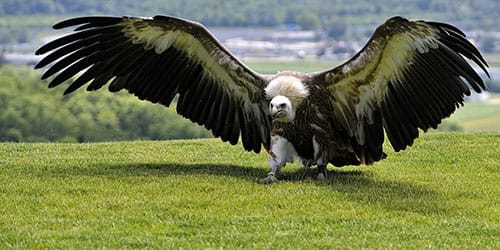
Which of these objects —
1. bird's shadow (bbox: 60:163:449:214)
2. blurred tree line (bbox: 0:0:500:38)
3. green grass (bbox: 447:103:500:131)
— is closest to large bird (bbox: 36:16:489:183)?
bird's shadow (bbox: 60:163:449:214)

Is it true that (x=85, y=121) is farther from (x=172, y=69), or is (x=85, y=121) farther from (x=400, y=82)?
(x=400, y=82)

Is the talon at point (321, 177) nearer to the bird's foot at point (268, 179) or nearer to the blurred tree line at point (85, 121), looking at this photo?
the bird's foot at point (268, 179)

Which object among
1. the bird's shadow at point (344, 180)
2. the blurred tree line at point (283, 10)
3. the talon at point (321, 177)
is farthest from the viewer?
the blurred tree line at point (283, 10)

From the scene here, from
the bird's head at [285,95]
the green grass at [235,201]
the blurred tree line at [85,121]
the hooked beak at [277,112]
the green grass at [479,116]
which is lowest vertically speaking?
the green grass at [479,116]

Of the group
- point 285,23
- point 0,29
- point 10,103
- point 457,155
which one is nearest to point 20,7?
point 0,29

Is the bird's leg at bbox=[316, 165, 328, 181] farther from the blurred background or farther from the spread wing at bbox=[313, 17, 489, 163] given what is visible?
the blurred background

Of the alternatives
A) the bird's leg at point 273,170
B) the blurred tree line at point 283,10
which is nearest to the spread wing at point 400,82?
the bird's leg at point 273,170

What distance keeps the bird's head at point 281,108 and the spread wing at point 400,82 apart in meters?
0.50

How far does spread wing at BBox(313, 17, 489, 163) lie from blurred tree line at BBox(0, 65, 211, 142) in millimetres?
8976

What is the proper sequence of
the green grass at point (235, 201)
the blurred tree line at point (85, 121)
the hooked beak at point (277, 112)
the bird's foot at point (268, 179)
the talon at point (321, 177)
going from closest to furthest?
the green grass at point (235, 201) < the hooked beak at point (277, 112) < the bird's foot at point (268, 179) < the talon at point (321, 177) < the blurred tree line at point (85, 121)

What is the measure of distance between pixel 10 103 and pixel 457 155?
20033 mm

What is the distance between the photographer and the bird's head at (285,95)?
11.5m

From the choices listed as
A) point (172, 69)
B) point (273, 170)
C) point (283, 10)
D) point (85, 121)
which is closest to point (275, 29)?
point (283, 10)

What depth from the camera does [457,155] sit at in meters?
13.5
